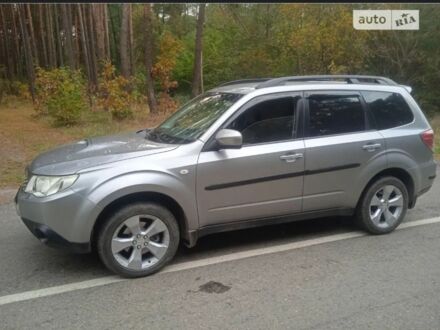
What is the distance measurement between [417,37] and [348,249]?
1662 centimetres

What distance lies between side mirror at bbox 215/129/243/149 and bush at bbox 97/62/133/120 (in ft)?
35.1

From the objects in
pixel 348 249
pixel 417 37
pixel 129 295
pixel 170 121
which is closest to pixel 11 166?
pixel 170 121

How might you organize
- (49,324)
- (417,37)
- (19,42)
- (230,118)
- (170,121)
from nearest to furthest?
(49,324) < (230,118) < (170,121) < (417,37) < (19,42)

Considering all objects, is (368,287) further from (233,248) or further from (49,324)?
(49,324)

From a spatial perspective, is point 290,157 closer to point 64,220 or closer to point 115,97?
point 64,220

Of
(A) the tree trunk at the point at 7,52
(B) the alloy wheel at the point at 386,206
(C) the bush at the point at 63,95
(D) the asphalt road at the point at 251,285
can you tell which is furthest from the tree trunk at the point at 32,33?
(B) the alloy wheel at the point at 386,206

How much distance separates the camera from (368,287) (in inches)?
149

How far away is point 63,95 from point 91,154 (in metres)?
9.54

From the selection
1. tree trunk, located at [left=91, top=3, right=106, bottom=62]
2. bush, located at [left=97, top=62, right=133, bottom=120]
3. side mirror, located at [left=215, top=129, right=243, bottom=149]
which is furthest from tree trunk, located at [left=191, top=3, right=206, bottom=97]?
side mirror, located at [left=215, top=129, right=243, bottom=149]

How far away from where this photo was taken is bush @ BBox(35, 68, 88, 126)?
1301 centimetres

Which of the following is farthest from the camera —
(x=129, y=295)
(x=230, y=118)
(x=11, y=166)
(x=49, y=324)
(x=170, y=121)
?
(x=11, y=166)

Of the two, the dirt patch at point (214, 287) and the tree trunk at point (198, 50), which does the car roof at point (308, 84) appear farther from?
the tree trunk at point (198, 50)

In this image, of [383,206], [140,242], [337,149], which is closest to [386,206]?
[383,206]

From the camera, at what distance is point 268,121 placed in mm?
4512
